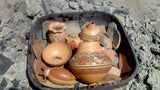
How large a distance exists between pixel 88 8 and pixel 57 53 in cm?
148

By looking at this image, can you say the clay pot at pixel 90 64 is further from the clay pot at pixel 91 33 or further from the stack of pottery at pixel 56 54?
the clay pot at pixel 91 33

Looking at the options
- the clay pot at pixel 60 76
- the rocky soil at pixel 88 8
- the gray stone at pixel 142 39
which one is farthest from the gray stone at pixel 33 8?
the gray stone at pixel 142 39

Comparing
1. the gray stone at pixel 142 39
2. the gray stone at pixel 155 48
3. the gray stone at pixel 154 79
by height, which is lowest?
the gray stone at pixel 154 79

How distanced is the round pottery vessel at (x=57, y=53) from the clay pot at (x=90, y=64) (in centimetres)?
39

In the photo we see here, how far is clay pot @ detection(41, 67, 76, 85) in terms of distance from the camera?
7.14 ft

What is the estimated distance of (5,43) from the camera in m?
2.81

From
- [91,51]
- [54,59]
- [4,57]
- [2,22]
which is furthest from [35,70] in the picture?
[2,22]

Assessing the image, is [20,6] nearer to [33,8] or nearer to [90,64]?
[33,8]

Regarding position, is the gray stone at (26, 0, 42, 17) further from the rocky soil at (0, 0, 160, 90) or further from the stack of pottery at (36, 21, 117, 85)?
the stack of pottery at (36, 21, 117, 85)

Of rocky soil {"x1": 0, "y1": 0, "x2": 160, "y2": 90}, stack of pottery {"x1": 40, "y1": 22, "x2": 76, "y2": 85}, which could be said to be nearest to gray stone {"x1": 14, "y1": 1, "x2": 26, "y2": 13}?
rocky soil {"x1": 0, "y1": 0, "x2": 160, "y2": 90}

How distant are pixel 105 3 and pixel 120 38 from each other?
148cm

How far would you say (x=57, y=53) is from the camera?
2.62 metres

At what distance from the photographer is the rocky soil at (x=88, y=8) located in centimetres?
237

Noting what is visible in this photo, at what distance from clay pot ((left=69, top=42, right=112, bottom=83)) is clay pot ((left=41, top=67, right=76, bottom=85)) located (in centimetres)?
9
